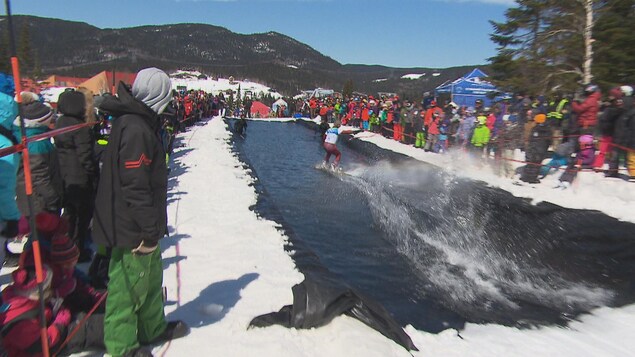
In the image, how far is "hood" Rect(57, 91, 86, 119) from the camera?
448 centimetres

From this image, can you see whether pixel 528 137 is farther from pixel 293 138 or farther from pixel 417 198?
pixel 293 138

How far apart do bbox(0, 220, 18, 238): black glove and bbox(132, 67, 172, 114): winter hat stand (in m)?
2.10

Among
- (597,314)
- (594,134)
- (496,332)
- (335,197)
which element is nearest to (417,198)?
(335,197)

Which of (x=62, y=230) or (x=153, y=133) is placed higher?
(x=153, y=133)

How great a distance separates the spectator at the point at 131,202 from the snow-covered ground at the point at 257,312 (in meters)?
0.53

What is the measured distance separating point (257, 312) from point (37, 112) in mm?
2893

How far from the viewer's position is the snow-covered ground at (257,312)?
11.2 feet

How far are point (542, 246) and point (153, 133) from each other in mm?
7242

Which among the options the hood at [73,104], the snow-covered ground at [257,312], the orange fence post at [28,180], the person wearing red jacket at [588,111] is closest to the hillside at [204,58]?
the person wearing red jacket at [588,111]

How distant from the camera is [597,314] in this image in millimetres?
5348

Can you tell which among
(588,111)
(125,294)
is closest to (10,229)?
(125,294)

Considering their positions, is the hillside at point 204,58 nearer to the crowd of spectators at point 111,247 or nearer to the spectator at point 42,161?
the spectator at point 42,161

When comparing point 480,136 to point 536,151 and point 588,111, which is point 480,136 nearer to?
point 536,151

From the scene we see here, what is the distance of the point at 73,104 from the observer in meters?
4.49
